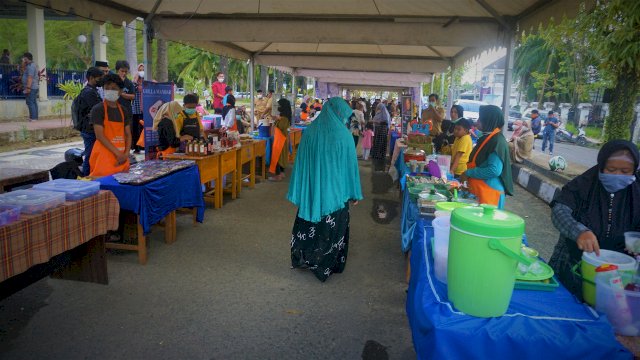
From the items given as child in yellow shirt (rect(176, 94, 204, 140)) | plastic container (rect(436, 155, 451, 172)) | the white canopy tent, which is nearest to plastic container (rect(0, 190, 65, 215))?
child in yellow shirt (rect(176, 94, 204, 140))

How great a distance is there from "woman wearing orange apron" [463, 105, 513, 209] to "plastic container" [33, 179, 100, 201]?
3295 millimetres

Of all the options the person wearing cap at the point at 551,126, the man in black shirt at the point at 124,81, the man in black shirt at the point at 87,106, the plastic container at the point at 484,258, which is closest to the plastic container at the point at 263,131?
the man in black shirt at the point at 124,81

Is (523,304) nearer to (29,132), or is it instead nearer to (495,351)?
(495,351)

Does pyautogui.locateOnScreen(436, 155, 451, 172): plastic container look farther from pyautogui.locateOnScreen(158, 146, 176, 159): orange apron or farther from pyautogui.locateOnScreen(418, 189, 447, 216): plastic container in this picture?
pyautogui.locateOnScreen(158, 146, 176, 159): orange apron

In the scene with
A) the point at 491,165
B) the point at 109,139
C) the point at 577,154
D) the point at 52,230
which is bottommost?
the point at 577,154

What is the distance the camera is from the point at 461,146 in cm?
536

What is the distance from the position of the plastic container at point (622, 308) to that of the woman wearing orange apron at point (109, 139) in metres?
4.37

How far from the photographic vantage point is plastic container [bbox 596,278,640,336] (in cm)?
163

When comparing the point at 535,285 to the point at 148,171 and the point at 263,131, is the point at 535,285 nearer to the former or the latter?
the point at 148,171

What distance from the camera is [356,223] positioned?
20.4 ft

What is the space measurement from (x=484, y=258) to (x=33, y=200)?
9.50ft

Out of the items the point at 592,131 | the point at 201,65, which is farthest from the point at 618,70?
the point at 201,65

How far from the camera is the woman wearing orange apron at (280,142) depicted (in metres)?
8.62

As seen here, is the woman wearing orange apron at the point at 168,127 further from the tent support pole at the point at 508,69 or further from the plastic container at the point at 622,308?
the plastic container at the point at 622,308
